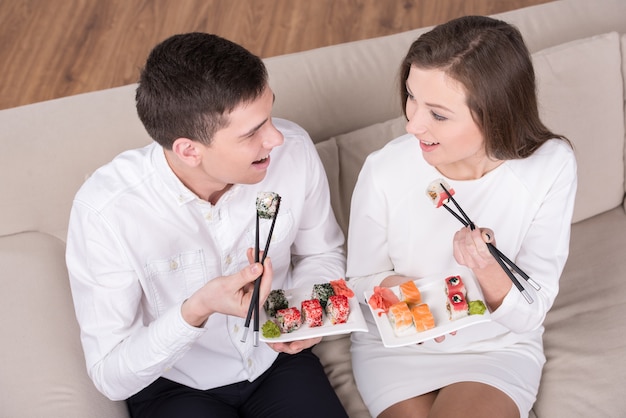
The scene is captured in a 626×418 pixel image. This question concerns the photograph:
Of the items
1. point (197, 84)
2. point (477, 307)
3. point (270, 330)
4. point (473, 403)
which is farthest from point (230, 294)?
point (473, 403)

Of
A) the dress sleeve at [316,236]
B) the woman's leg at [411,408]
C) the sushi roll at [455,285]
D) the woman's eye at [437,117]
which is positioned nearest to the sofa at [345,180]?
the woman's leg at [411,408]

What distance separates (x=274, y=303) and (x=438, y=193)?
0.49m

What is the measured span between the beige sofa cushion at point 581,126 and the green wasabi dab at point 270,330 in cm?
74

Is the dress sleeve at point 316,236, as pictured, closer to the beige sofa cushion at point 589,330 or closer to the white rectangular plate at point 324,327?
the white rectangular plate at point 324,327

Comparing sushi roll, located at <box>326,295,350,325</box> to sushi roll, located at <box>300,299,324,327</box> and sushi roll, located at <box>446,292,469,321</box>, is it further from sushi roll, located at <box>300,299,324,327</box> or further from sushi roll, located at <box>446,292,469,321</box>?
sushi roll, located at <box>446,292,469,321</box>

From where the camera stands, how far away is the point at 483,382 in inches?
76.7

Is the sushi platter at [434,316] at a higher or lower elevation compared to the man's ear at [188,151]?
lower

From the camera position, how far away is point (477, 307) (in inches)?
70.5

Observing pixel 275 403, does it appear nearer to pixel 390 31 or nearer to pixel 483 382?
pixel 483 382

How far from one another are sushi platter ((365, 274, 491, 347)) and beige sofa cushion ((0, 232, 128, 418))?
2.51 feet

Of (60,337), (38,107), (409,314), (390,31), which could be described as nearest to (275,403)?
(409,314)

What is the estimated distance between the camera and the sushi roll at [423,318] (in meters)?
1.82

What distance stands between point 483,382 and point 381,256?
43 cm

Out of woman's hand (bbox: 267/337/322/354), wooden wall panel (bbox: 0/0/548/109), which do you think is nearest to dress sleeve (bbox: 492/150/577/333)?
woman's hand (bbox: 267/337/322/354)
